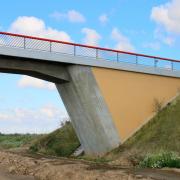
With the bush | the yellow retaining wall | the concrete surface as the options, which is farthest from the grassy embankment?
the concrete surface

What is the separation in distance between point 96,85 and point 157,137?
17.0 ft

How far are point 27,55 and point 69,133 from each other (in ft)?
37.8

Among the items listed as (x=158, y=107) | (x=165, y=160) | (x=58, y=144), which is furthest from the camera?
(x=58, y=144)

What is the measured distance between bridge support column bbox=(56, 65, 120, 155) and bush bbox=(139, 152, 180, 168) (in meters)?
5.63

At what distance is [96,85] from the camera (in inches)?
1086

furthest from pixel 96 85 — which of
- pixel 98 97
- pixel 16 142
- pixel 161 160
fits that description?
pixel 16 142

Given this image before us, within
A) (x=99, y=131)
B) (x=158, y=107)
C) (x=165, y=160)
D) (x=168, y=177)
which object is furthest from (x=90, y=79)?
(x=168, y=177)

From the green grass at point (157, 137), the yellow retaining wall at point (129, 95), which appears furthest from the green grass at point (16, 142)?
the green grass at point (157, 137)

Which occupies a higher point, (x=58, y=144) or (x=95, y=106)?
(x=95, y=106)

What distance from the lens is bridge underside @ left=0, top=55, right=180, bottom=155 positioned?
90.6 feet

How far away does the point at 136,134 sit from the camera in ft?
93.9

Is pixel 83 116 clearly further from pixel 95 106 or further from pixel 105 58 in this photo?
pixel 105 58

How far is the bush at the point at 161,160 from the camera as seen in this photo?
2115cm

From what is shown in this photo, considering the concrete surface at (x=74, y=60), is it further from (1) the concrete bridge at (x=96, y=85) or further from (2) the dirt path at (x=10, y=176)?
(2) the dirt path at (x=10, y=176)
